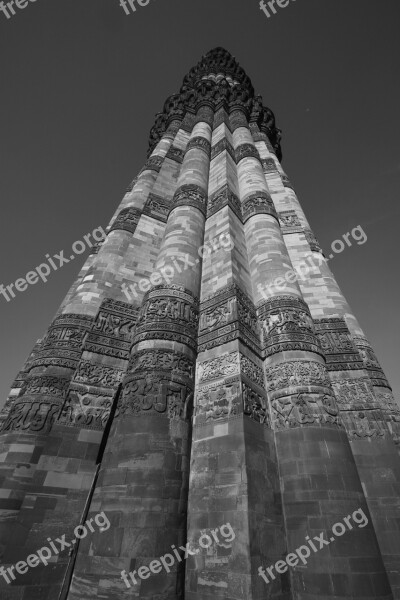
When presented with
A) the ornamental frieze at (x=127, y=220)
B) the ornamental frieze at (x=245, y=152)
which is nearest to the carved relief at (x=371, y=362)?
the ornamental frieze at (x=127, y=220)

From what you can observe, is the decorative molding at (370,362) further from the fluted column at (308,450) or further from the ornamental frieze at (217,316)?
the ornamental frieze at (217,316)

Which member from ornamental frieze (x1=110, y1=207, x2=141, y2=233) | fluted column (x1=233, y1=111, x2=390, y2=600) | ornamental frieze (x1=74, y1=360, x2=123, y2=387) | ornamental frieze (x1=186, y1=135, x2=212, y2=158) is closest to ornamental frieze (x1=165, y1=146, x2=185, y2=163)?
ornamental frieze (x1=186, y1=135, x2=212, y2=158)

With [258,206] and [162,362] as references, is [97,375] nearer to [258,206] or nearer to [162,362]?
[162,362]

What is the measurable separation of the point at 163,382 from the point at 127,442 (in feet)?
4.18

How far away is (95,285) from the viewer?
936cm

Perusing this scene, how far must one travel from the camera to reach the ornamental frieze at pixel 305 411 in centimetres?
590

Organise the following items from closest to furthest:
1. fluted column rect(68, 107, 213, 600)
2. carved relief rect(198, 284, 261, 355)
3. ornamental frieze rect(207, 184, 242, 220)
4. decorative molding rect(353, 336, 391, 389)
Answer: fluted column rect(68, 107, 213, 600) < carved relief rect(198, 284, 261, 355) < decorative molding rect(353, 336, 391, 389) < ornamental frieze rect(207, 184, 242, 220)

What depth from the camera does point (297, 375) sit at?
21.7ft

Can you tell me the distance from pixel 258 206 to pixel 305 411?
28.3 feet

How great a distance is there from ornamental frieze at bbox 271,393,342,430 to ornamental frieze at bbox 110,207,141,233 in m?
8.49

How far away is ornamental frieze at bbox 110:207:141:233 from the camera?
1191 cm

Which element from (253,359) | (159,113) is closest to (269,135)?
(159,113)

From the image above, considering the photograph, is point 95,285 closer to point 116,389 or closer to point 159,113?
point 116,389

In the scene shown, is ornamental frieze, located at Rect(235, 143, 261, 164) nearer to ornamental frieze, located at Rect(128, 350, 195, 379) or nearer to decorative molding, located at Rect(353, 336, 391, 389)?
decorative molding, located at Rect(353, 336, 391, 389)
